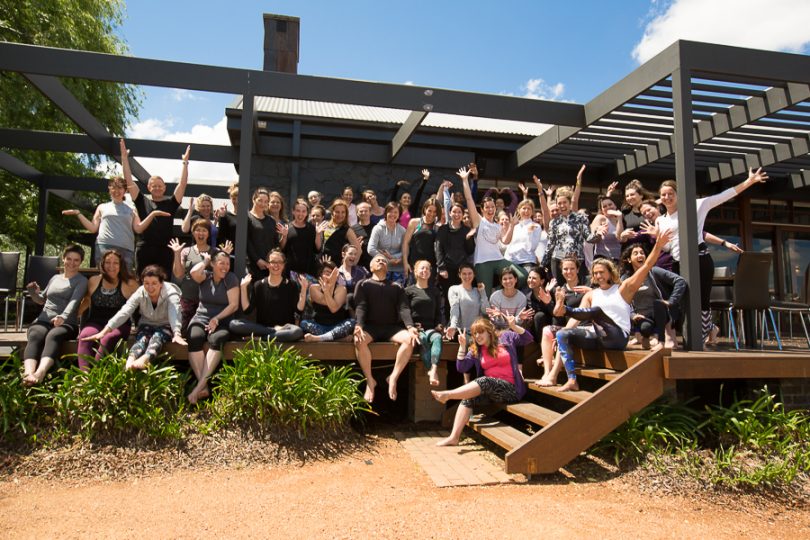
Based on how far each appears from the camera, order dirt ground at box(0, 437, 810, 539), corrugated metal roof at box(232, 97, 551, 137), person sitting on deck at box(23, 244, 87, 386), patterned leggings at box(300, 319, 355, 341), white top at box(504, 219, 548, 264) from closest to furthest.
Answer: dirt ground at box(0, 437, 810, 539) < person sitting on deck at box(23, 244, 87, 386) < patterned leggings at box(300, 319, 355, 341) < white top at box(504, 219, 548, 264) < corrugated metal roof at box(232, 97, 551, 137)

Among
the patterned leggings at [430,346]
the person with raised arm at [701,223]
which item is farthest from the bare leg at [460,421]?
the person with raised arm at [701,223]

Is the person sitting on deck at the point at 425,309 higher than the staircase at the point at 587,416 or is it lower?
higher

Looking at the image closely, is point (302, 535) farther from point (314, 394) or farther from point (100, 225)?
point (100, 225)

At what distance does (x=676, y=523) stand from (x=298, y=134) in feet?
23.6

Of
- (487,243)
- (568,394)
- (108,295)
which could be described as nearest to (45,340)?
(108,295)

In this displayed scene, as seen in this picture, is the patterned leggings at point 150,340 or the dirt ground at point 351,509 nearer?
the dirt ground at point 351,509

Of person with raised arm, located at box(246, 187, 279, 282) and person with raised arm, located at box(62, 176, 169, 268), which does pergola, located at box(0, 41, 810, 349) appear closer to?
person with raised arm, located at box(246, 187, 279, 282)

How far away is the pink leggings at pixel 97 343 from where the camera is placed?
437 cm

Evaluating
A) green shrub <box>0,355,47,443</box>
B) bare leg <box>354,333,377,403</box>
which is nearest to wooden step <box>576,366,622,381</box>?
bare leg <box>354,333,377,403</box>

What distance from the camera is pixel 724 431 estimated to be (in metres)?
4.15

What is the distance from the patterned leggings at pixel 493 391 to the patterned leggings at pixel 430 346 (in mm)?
557

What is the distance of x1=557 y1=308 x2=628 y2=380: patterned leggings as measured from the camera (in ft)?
14.2

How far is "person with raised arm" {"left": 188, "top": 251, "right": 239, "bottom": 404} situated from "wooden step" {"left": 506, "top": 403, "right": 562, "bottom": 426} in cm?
266

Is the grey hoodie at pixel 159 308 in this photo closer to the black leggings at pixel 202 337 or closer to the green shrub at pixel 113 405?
the black leggings at pixel 202 337
